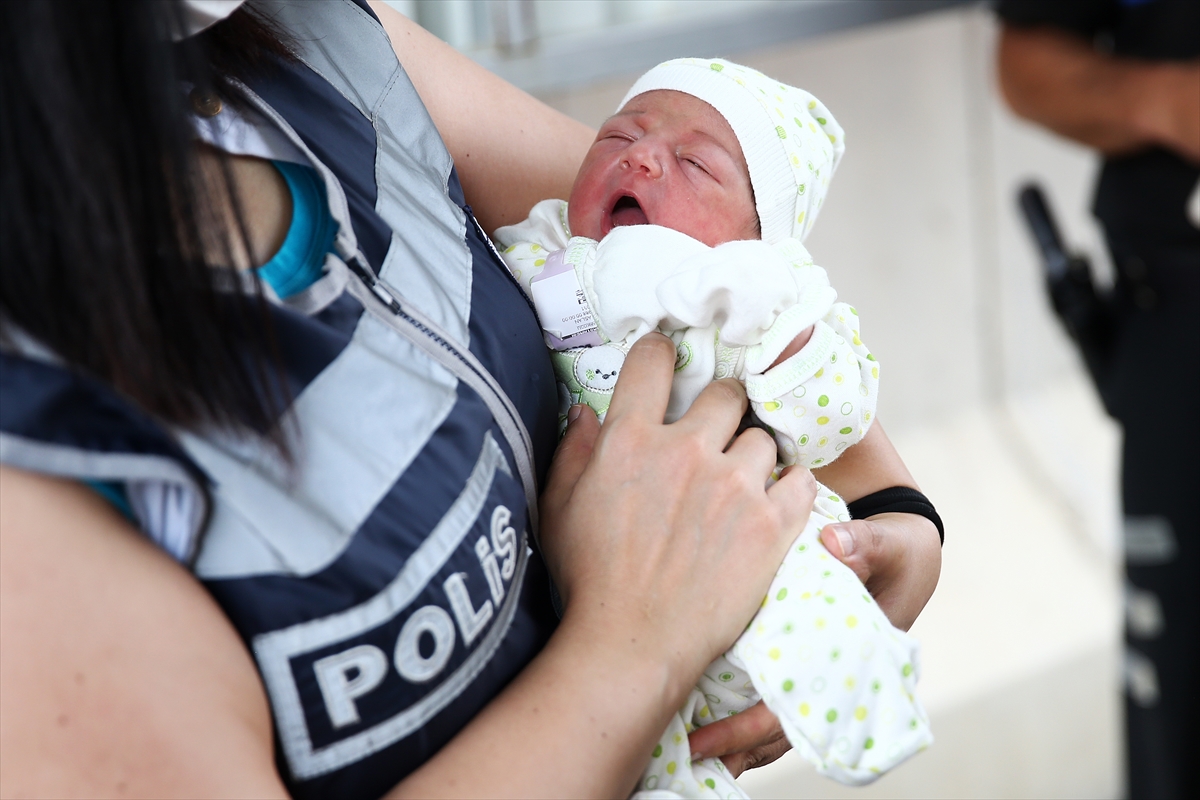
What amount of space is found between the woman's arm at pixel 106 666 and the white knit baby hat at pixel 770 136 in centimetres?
70

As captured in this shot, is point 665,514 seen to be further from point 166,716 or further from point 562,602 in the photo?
point 166,716

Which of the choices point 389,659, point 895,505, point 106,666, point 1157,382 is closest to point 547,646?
point 389,659

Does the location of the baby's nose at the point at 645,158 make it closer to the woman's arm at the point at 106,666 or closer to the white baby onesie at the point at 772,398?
the white baby onesie at the point at 772,398

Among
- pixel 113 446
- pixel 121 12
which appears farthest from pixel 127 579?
pixel 121 12

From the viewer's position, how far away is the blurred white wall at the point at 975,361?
2.58 m

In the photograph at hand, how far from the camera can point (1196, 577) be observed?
66.6 inches

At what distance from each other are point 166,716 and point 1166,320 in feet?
5.39

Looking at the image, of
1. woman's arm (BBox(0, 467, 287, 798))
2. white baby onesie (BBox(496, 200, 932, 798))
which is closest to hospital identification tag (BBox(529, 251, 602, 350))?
white baby onesie (BBox(496, 200, 932, 798))

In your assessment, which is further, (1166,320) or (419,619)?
(1166,320)

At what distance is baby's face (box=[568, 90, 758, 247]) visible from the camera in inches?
39.7

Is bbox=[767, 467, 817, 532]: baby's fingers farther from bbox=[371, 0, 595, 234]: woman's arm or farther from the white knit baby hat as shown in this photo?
bbox=[371, 0, 595, 234]: woman's arm

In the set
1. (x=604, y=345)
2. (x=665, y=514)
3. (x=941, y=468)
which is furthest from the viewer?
(x=941, y=468)

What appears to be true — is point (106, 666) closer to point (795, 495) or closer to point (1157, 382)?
point (795, 495)

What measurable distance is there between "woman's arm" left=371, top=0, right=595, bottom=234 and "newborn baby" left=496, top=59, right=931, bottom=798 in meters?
0.05
